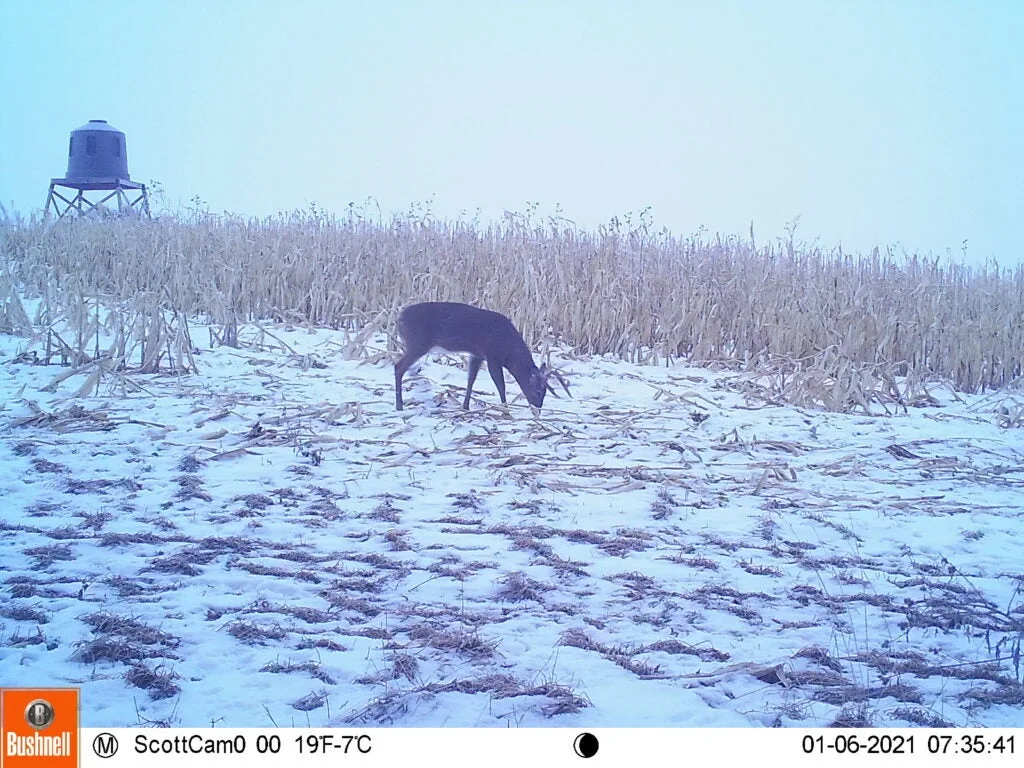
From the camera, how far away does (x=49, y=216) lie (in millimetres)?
7742

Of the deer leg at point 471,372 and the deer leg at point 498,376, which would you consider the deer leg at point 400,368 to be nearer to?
the deer leg at point 471,372

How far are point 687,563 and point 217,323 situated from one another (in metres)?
4.08

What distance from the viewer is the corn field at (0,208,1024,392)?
4609mm

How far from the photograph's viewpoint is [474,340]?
434 cm

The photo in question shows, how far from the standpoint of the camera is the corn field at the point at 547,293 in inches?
181

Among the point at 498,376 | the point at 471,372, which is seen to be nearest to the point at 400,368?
the point at 471,372
